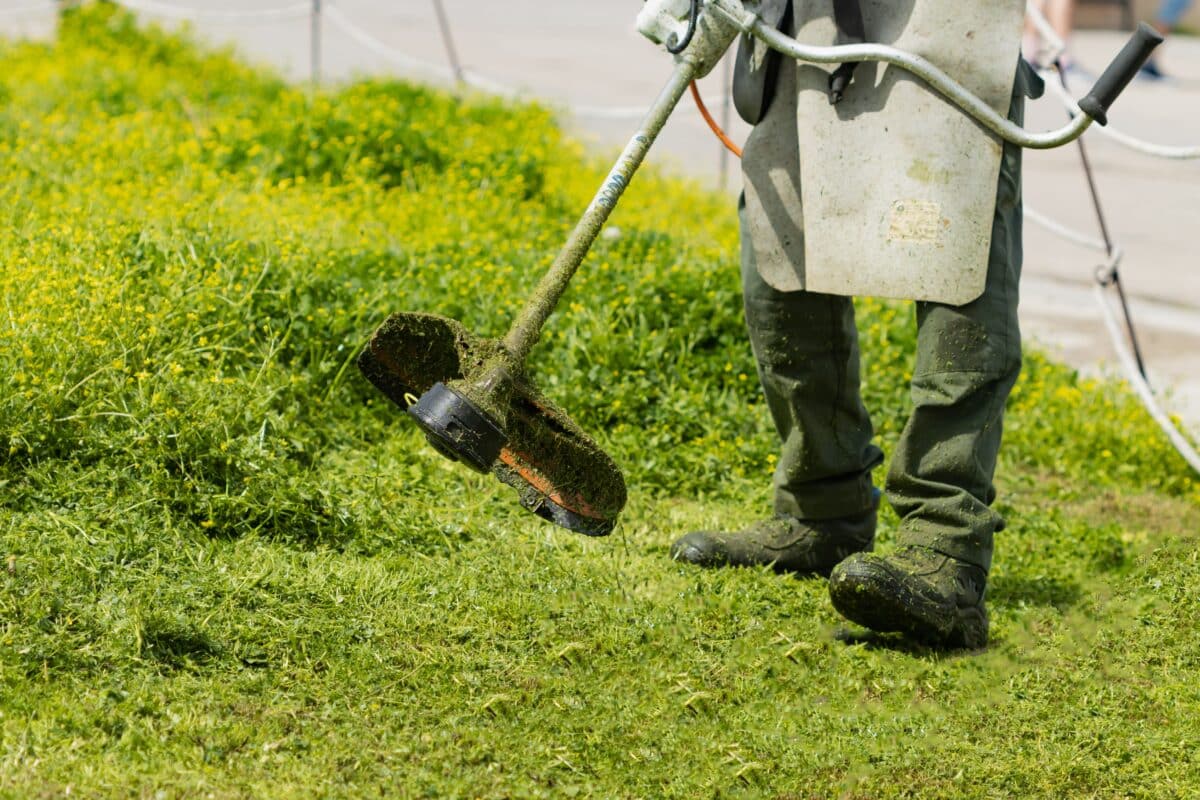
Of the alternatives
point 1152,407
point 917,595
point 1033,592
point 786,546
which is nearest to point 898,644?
point 917,595

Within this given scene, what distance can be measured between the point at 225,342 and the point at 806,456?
160 centimetres

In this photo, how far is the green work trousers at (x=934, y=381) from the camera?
3539mm

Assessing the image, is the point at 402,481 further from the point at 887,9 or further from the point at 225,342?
the point at 887,9

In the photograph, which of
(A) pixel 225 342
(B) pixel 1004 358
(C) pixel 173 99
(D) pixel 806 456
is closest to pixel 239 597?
(A) pixel 225 342

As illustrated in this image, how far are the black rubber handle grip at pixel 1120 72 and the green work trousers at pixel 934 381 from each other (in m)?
0.24

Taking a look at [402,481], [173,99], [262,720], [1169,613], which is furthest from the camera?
[173,99]

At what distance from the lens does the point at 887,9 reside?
354cm

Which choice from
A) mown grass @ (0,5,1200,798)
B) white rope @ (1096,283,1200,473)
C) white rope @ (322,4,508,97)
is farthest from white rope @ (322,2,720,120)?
white rope @ (1096,283,1200,473)

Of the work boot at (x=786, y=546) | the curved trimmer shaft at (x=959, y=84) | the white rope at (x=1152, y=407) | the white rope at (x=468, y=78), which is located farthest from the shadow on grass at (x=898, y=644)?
the white rope at (x=468, y=78)

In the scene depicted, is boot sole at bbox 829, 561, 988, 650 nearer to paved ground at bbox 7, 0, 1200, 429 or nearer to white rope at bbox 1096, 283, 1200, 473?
white rope at bbox 1096, 283, 1200, 473

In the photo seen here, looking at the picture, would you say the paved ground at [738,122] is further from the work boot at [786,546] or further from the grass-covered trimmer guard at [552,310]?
the grass-covered trimmer guard at [552,310]

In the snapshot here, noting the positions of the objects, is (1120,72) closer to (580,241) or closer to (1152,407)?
(580,241)

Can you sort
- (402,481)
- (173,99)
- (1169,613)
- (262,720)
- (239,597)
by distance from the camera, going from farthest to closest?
(173,99) < (402,481) < (1169,613) < (239,597) < (262,720)

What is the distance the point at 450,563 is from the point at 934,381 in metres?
1.21
